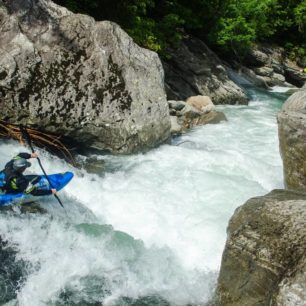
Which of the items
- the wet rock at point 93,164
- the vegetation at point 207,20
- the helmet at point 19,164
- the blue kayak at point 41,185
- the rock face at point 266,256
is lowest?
the wet rock at point 93,164

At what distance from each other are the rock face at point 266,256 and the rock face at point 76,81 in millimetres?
4575

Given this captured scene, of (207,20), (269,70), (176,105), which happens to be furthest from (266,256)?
(269,70)

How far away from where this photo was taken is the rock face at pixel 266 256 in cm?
388

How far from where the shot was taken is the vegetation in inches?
495

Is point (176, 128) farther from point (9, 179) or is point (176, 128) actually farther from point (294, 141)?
point (9, 179)

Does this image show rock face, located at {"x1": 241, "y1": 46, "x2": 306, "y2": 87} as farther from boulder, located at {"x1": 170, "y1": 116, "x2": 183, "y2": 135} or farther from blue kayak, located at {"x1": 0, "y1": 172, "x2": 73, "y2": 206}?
blue kayak, located at {"x1": 0, "y1": 172, "x2": 73, "y2": 206}

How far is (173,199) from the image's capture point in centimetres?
732

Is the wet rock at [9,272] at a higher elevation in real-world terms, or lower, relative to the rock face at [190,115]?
lower

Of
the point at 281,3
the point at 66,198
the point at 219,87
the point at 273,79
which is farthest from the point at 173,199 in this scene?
the point at 281,3

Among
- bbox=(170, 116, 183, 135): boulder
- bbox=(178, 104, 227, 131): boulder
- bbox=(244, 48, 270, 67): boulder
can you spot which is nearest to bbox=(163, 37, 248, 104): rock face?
bbox=(178, 104, 227, 131): boulder

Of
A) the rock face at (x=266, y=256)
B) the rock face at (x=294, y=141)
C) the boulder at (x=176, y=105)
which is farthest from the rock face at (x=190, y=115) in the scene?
the rock face at (x=266, y=256)

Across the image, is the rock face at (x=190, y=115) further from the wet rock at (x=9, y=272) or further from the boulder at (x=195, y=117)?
the wet rock at (x=9, y=272)

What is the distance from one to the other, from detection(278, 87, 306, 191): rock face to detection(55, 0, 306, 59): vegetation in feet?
23.6

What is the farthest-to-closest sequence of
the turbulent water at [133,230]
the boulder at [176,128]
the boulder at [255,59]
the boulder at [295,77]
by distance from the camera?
the boulder at [295,77] → the boulder at [255,59] → the boulder at [176,128] → the turbulent water at [133,230]
